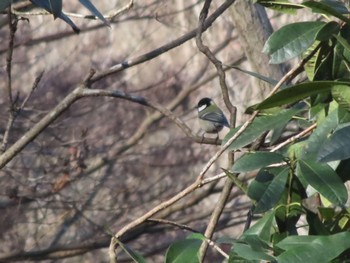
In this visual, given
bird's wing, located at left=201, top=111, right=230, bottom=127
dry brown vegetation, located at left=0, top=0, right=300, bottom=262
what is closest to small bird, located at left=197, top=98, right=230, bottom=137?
bird's wing, located at left=201, top=111, right=230, bottom=127

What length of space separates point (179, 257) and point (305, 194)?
0.46 feet

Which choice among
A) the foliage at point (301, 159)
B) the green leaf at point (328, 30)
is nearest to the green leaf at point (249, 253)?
the foliage at point (301, 159)

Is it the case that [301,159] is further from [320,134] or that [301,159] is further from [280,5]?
[280,5]

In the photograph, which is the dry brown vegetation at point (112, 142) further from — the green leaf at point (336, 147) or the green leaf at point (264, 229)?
the green leaf at point (336, 147)

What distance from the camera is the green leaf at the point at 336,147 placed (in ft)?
2.49

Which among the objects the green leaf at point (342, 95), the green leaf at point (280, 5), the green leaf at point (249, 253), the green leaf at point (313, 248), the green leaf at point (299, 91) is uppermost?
the green leaf at point (280, 5)

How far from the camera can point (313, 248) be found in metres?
0.77

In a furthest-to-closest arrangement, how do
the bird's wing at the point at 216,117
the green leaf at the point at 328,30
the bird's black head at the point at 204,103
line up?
1. the bird's black head at the point at 204,103
2. the bird's wing at the point at 216,117
3. the green leaf at the point at 328,30

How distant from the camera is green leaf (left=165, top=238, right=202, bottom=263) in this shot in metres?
0.92

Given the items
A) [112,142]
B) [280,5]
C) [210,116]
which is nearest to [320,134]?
[280,5]

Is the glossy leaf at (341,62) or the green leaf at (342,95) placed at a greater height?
the glossy leaf at (341,62)

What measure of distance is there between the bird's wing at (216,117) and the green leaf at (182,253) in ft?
10.4

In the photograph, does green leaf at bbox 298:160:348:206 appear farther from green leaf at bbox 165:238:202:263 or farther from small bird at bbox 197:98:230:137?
small bird at bbox 197:98:230:137

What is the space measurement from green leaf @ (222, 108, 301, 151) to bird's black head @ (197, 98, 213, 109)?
3.39 metres
